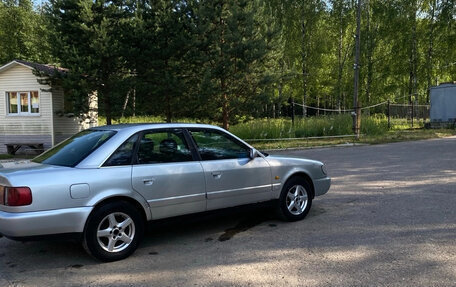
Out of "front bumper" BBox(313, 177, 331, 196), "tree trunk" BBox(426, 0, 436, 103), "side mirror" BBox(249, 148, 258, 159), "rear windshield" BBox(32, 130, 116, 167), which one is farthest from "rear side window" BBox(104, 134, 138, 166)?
"tree trunk" BBox(426, 0, 436, 103)

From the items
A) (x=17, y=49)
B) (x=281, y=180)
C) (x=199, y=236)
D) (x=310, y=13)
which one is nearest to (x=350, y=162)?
(x=281, y=180)

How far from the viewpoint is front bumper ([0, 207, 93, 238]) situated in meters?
4.08

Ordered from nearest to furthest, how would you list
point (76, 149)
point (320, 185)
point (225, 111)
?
point (76, 149) < point (320, 185) < point (225, 111)

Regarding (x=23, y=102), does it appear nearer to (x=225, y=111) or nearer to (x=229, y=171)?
(x=225, y=111)

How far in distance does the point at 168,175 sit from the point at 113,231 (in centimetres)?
89

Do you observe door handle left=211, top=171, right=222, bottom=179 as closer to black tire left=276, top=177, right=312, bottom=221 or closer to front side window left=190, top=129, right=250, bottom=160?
front side window left=190, top=129, right=250, bottom=160

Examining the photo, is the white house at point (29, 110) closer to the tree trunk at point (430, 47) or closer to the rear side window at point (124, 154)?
the rear side window at point (124, 154)

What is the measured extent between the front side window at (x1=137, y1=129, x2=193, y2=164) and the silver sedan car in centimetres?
1

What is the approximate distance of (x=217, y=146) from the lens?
18.5 ft

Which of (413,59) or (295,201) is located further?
(413,59)

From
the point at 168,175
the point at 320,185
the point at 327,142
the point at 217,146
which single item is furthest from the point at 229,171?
the point at 327,142

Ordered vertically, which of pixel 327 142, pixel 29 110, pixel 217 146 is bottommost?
pixel 327 142

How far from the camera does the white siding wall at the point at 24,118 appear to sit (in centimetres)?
1945

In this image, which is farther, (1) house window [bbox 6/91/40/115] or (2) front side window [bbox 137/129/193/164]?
(1) house window [bbox 6/91/40/115]
